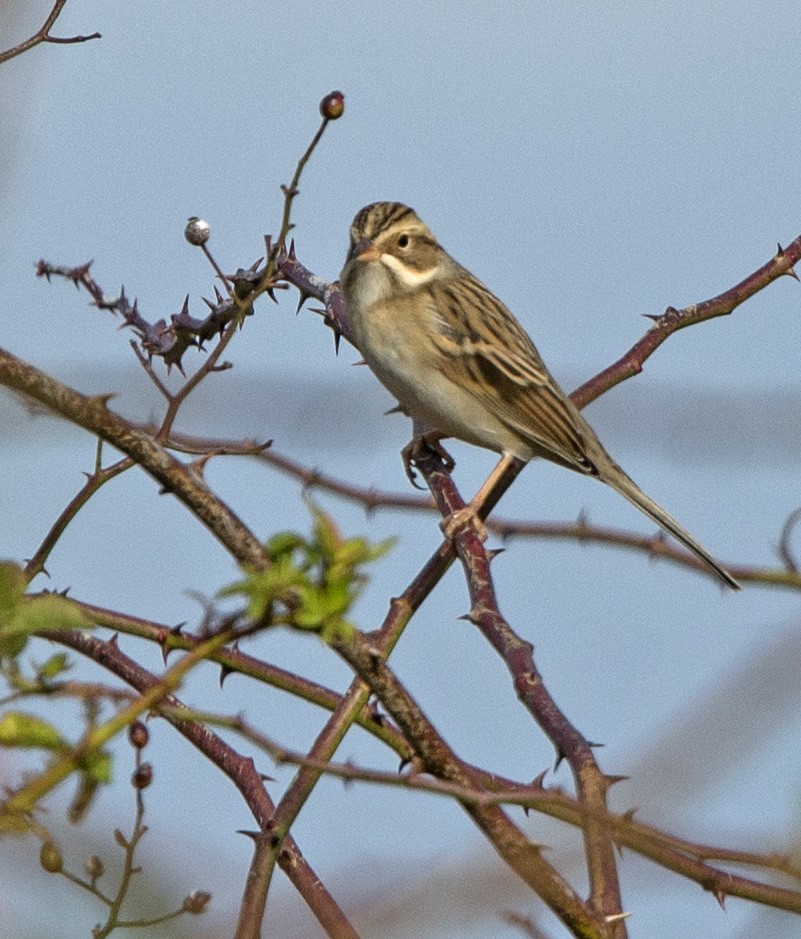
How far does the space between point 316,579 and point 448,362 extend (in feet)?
15.1

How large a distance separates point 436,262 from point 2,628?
523cm

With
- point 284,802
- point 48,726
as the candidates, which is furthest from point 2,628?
point 284,802

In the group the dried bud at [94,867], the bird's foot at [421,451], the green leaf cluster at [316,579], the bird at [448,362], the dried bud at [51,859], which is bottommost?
the dried bud at [51,859]

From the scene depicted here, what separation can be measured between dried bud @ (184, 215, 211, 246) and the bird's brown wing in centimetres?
222

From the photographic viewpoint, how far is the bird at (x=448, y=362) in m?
5.79

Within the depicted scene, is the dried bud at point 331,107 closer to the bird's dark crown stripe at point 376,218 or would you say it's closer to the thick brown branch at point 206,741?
the thick brown branch at point 206,741

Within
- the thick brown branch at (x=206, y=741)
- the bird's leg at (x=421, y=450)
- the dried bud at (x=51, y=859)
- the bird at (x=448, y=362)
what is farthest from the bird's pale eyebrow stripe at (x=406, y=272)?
the dried bud at (x=51, y=859)

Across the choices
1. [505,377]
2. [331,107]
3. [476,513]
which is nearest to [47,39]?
[331,107]

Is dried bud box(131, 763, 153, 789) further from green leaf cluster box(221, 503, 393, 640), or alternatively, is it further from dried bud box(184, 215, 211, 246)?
dried bud box(184, 215, 211, 246)

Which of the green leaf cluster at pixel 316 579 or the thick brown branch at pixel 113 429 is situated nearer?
the green leaf cluster at pixel 316 579

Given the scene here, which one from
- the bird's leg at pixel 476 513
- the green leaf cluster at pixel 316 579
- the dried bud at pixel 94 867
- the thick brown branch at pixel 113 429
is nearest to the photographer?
the green leaf cluster at pixel 316 579

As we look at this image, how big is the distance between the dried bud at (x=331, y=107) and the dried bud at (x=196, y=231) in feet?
3.26

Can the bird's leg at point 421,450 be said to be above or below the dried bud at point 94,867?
above

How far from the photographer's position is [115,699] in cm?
150
